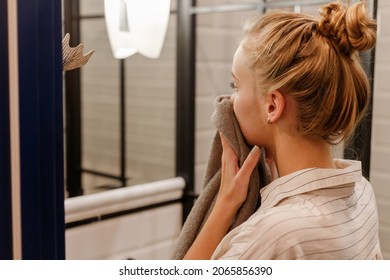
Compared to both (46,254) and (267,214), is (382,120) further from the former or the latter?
(46,254)

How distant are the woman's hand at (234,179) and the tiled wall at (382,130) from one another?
16.9 inches

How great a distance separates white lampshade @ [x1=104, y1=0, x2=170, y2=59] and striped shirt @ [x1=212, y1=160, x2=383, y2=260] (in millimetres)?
475

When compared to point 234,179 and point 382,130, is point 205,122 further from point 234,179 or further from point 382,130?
point 234,179

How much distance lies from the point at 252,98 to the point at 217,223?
0.18 metres

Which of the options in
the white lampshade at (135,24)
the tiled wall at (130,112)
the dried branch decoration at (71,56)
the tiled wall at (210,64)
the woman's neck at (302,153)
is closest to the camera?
the dried branch decoration at (71,56)

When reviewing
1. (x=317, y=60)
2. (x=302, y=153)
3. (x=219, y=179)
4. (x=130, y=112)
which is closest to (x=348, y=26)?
(x=317, y=60)

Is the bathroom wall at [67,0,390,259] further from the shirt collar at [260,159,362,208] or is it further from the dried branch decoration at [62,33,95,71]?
the dried branch decoration at [62,33,95,71]

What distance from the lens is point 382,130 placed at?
1.08m

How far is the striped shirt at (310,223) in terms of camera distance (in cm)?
61

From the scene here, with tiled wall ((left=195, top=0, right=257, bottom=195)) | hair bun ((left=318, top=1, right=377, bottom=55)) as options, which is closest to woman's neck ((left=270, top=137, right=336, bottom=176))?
hair bun ((left=318, top=1, right=377, bottom=55))

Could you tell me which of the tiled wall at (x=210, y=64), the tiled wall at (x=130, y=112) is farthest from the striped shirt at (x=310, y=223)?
the tiled wall at (x=130, y=112)

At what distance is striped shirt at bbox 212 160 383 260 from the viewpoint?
61cm

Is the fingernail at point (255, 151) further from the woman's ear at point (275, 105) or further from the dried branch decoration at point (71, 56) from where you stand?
the dried branch decoration at point (71, 56)

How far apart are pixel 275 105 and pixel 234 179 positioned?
12 cm
